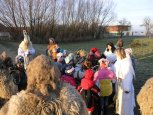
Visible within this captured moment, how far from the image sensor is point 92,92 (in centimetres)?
803

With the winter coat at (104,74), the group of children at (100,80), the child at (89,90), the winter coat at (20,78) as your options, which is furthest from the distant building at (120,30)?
the child at (89,90)

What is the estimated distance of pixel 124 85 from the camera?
8547mm

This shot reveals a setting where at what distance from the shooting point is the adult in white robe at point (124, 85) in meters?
8.51

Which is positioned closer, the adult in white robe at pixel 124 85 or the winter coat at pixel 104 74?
the winter coat at pixel 104 74

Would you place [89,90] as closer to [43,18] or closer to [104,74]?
[104,74]

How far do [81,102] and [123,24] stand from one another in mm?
74551

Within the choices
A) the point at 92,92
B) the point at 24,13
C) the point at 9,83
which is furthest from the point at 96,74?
the point at 24,13

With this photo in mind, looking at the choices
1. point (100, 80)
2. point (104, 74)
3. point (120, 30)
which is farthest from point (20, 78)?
point (120, 30)

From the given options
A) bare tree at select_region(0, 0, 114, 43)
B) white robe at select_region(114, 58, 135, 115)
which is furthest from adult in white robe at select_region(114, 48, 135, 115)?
bare tree at select_region(0, 0, 114, 43)

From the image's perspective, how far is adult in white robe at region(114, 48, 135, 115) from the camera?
27.9ft

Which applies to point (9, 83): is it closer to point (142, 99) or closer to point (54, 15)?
point (142, 99)

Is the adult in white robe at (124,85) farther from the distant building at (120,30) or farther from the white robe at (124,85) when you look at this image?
the distant building at (120,30)

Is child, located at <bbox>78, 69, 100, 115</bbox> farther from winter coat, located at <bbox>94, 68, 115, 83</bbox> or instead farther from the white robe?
the white robe

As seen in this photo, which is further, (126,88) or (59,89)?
(126,88)
